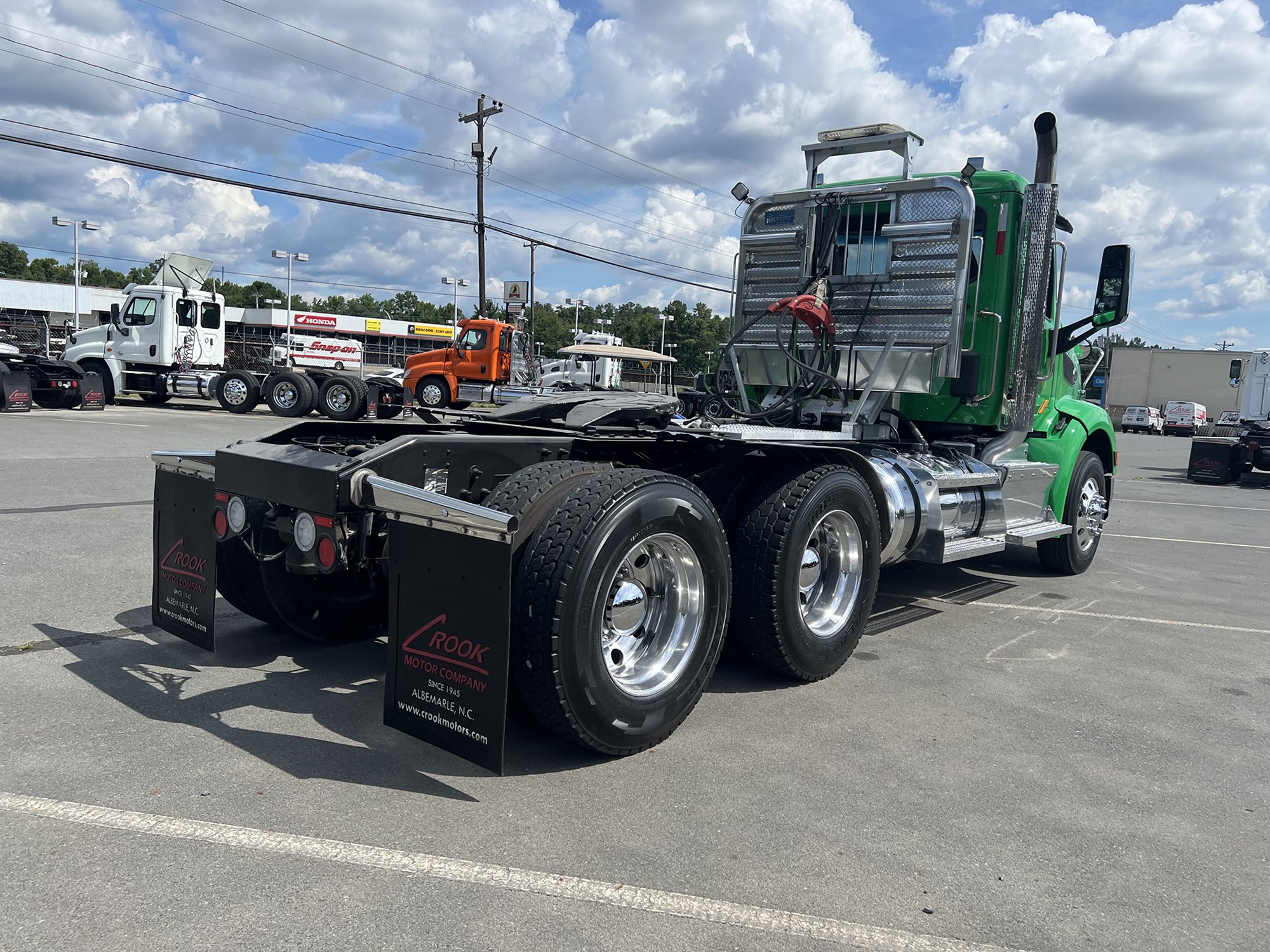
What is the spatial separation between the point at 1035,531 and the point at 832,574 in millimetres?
2831

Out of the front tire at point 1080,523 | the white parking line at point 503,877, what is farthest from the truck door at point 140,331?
the white parking line at point 503,877

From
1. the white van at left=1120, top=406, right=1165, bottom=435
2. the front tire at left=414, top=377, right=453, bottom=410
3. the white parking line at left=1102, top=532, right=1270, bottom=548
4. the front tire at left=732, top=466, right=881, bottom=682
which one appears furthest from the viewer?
the white van at left=1120, top=406, right=1165, bottom=435

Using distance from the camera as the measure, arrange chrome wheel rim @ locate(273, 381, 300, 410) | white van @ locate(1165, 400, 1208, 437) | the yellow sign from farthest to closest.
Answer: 1. the yellow sign
2. white van @ locate(1165, 400, 1208, 437)
3. chrome wheel rim @ locate(273, 381, 300, 410)

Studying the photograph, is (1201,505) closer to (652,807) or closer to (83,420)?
(652,807)

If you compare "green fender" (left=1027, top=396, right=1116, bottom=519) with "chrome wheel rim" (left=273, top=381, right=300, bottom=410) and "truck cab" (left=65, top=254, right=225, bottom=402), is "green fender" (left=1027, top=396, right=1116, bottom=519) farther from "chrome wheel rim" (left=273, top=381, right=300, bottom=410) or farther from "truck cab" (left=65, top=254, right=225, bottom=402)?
"truck cab" (left=65, top=254, right=225, bottom=402)

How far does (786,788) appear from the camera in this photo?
11.6 feet

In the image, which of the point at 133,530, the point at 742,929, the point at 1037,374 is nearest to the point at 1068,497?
the point at 1037,374

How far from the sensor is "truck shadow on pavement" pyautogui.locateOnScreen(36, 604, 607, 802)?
3566mm

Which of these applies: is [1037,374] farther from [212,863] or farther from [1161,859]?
[212,863]

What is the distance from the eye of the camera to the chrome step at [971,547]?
609cm

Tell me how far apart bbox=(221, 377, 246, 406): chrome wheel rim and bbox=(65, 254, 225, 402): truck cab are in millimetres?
1774

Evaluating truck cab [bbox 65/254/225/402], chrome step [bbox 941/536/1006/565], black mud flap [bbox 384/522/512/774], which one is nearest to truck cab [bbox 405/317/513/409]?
truck cab [bbox 65/254/225/402]

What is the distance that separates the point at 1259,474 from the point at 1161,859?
2177 centimetres

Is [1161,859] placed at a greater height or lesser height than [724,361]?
lesser
